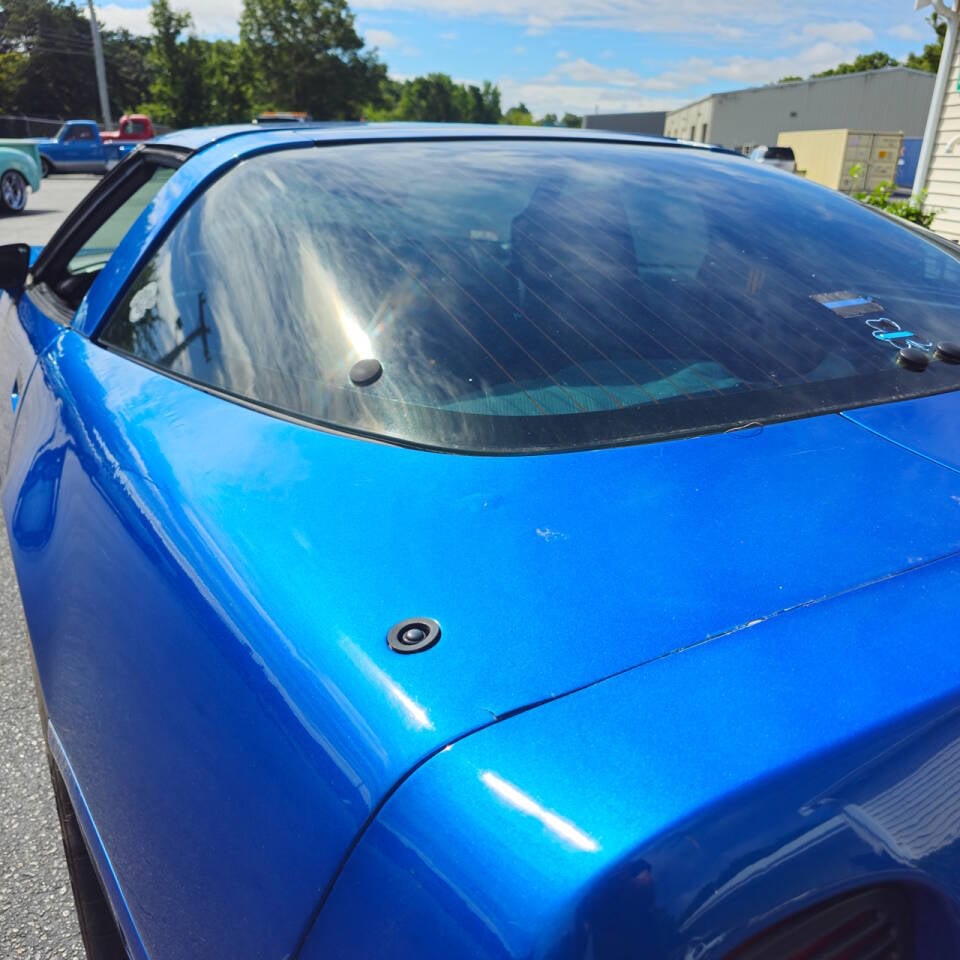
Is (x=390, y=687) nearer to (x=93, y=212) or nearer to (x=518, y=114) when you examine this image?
(x=93, y=212)

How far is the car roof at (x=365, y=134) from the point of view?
2051mm

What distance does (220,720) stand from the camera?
98 cm

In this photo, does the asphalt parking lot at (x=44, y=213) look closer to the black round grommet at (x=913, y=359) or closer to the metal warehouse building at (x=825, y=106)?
the black round grommet at (x=913, y=359)

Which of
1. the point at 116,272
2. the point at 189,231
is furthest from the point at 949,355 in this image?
the point at 116,272

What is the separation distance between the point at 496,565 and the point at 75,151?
96.2ft

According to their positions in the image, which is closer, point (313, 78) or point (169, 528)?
point (169, 528)

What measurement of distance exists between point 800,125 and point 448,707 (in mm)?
60391

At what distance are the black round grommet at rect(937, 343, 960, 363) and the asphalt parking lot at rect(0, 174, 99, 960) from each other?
202 cm

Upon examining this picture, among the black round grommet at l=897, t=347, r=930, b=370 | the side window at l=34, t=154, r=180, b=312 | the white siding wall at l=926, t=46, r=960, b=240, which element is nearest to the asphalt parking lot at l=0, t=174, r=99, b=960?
the side window at l=34, t=154, r=180, b=312

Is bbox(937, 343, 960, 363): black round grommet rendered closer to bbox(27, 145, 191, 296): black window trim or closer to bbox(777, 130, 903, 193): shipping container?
bbox(27, 145, 191, 296): black window trim

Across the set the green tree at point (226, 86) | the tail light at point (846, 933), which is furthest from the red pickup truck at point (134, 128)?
the tail light at point (846, 933)

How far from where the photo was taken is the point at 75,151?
25875 millimetres

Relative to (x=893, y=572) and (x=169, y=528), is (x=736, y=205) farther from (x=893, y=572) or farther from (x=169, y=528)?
(x=169, y=528)

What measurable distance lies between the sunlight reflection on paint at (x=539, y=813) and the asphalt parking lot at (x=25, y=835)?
4.88ft
